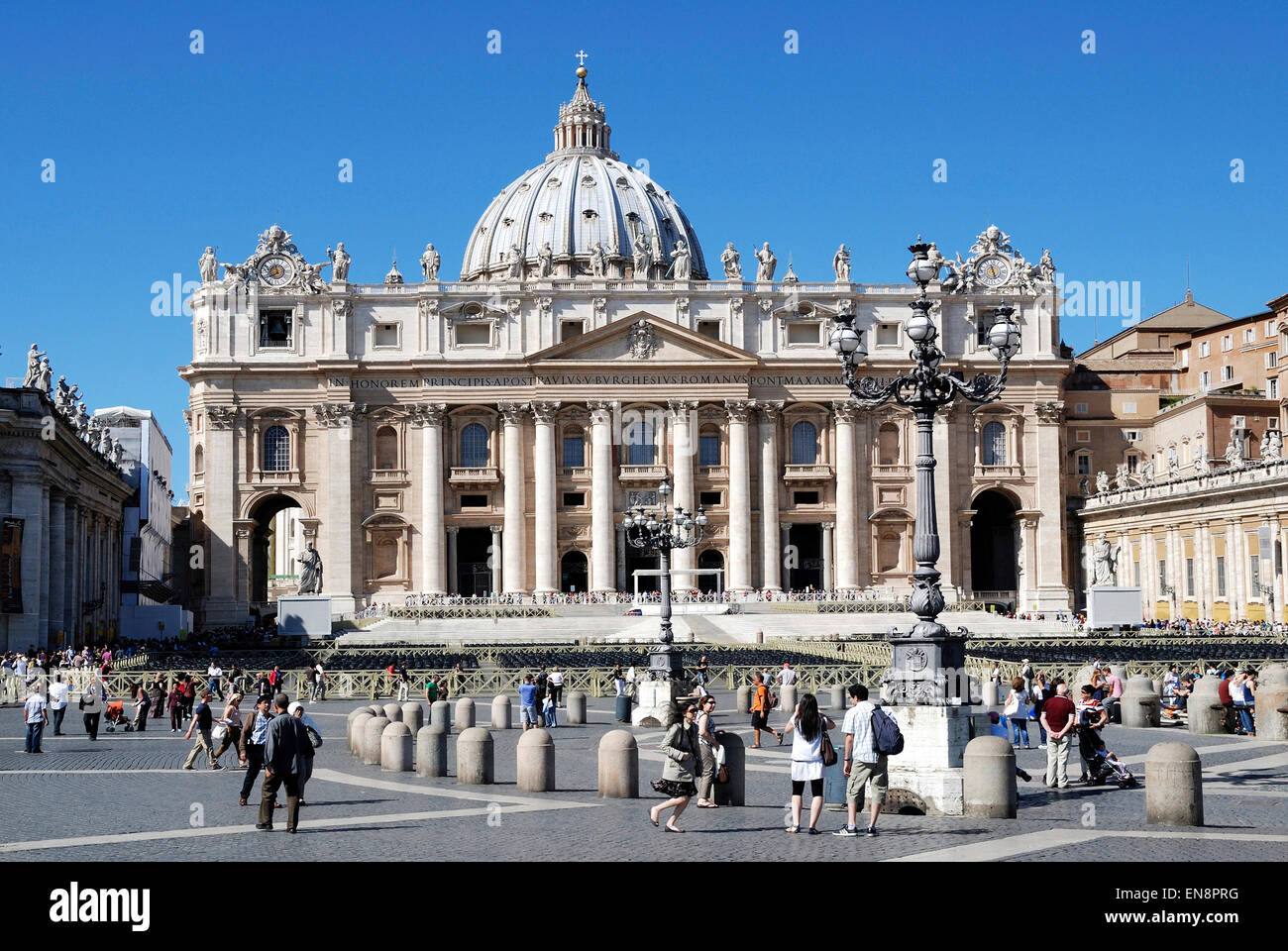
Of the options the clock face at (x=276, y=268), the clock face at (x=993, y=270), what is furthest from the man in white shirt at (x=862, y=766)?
the clock face at (x=993, y=270)

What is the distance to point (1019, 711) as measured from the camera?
2353cm

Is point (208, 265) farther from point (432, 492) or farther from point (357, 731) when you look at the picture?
point (357, 731)

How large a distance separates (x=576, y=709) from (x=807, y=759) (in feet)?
52.6

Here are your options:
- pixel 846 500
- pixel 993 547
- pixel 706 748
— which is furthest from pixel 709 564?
pixel 706 748

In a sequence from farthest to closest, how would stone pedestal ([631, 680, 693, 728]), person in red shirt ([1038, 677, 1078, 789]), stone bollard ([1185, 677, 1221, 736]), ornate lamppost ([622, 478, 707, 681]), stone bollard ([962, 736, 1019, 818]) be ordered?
ornate lamppost ([622, 478, 707, 681])
stone pedestal ([631, 680, 693, 728])
stone bollard ([1185, 677, 1221, 736])
person in red shirt ([1038, 677, 1078, 789])
stone bollard ([962, 736, 1019, 818])

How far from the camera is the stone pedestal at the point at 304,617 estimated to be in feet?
186

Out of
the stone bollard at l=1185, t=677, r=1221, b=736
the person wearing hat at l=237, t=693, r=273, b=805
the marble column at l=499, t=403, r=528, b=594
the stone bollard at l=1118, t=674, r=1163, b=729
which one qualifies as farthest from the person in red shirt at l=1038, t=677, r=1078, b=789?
the marble column at l=499, t=403, r=528, b=594

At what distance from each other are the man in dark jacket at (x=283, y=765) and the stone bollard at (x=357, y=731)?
7.24 m

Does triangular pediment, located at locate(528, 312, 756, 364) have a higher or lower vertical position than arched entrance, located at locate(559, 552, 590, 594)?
higher

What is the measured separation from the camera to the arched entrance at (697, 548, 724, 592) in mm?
85075

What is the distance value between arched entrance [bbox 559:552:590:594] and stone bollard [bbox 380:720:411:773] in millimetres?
63298

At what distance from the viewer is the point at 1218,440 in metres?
77.7

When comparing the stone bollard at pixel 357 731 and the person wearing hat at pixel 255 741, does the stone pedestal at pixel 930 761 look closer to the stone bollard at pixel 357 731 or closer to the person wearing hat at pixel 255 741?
the person wearing hat at pixel 255 741

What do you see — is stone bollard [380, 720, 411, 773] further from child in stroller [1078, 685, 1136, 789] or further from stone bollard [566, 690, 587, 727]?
stone bollard [566, 690, 587, 727]
